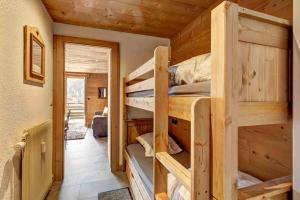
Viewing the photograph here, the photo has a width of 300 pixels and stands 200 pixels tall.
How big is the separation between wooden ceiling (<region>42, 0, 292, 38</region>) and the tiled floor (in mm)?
2212

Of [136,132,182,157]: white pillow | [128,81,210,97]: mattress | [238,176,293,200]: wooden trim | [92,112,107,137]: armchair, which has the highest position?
[128,81,210,97]: mattress

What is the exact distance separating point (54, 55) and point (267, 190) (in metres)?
2.65

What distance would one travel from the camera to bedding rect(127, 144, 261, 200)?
3.64ft

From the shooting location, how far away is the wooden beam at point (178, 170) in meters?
0.84

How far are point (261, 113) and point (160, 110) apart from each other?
637mm

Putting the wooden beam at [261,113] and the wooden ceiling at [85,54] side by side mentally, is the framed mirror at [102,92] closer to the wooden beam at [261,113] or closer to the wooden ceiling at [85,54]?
the wooden ceiling at [85,54]

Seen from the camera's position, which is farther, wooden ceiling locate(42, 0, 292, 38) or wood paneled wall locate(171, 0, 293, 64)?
wooden ceiling locate(42, 0, 292, 38)

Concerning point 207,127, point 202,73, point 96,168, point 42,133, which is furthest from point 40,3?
point 96,168

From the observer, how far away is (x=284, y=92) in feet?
2.85

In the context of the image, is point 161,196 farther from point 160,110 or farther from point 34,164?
point 34,164

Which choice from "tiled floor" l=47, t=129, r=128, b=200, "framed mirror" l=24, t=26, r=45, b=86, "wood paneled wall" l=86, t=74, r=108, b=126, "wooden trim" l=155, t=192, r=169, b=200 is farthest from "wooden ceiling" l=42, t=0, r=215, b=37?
"wood paneled wall" l=86, t=74, r=108, b=126

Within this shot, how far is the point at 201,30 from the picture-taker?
2143 mm

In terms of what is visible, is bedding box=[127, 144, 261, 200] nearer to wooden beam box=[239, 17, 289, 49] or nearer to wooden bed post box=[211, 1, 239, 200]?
wooden bed post box=[211, 1, 239, 200]

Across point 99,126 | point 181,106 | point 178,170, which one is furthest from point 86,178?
point 99,126
